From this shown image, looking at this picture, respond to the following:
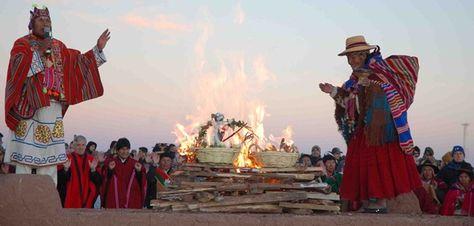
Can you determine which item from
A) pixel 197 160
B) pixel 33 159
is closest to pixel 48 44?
pixel 33 159

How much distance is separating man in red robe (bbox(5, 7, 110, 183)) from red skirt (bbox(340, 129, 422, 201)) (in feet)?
12.3

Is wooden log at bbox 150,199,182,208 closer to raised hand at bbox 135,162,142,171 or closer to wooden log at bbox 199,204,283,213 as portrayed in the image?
wooden log at bbox 199,204,283,213

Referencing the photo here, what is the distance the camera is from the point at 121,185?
497 inches

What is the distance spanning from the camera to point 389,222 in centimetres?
723

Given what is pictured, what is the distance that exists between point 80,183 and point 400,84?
20.5 ft

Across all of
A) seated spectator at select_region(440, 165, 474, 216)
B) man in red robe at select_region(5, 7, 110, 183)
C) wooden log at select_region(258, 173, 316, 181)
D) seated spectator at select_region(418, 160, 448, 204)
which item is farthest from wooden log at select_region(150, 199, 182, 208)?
seated spectator at select_region(418, 160, 448, 204)

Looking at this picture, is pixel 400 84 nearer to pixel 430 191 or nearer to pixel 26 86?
pixel 430 191

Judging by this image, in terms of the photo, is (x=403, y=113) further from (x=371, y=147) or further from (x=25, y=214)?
(x=25, y=214)

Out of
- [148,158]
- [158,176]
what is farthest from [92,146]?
[158,176]

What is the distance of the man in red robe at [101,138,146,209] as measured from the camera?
12.6 meters

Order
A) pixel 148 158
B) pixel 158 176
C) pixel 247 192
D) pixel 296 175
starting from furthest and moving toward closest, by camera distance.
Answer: pixel 148 158, pixel 158 176, pixel 296 175, pixel 247 192

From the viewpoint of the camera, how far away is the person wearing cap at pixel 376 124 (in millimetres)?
8461

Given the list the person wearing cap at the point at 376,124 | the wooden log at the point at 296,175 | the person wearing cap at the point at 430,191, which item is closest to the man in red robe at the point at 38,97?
the wooden log at the point at 296,175

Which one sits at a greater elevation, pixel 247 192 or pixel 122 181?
pixel 122 181
